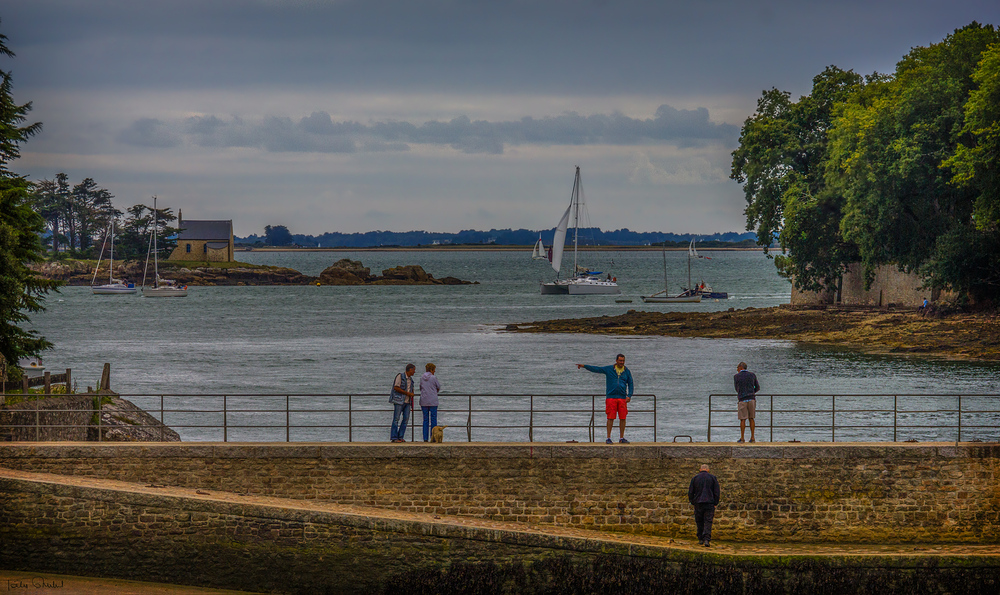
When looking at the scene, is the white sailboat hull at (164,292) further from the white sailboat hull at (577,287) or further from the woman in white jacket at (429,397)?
the woman in white jacket at (429,397)

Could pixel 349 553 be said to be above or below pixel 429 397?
below

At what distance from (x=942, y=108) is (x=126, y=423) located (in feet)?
143

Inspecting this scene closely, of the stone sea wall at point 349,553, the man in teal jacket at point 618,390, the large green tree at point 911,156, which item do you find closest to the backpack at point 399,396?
the stone sea wall at point 349,553

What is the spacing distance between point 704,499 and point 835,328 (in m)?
47.1

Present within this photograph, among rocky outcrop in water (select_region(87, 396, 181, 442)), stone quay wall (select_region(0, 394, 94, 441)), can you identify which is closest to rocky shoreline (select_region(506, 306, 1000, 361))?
rocky outcrop in water (select_region(87, 396, 181, 442))

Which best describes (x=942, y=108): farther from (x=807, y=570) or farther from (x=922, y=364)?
(x=807, y=570)

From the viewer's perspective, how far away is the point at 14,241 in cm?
2412

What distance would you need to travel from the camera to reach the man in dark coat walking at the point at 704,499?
1653cm

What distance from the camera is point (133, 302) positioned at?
433 ft

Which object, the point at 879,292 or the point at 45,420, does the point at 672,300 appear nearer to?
the point at 879,292

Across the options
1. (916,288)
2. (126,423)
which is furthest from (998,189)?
(126,423)

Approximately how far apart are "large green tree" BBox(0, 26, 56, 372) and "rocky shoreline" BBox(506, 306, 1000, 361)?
38.5 m

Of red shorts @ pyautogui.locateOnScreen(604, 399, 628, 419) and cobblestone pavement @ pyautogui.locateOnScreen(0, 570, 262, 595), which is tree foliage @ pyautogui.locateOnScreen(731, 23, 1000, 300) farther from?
cobblestone pavement @ pyautogui.locateOnScreen(0, 570, 262, 595)

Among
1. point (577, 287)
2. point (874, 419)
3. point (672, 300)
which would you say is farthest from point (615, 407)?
point (577, 287)
